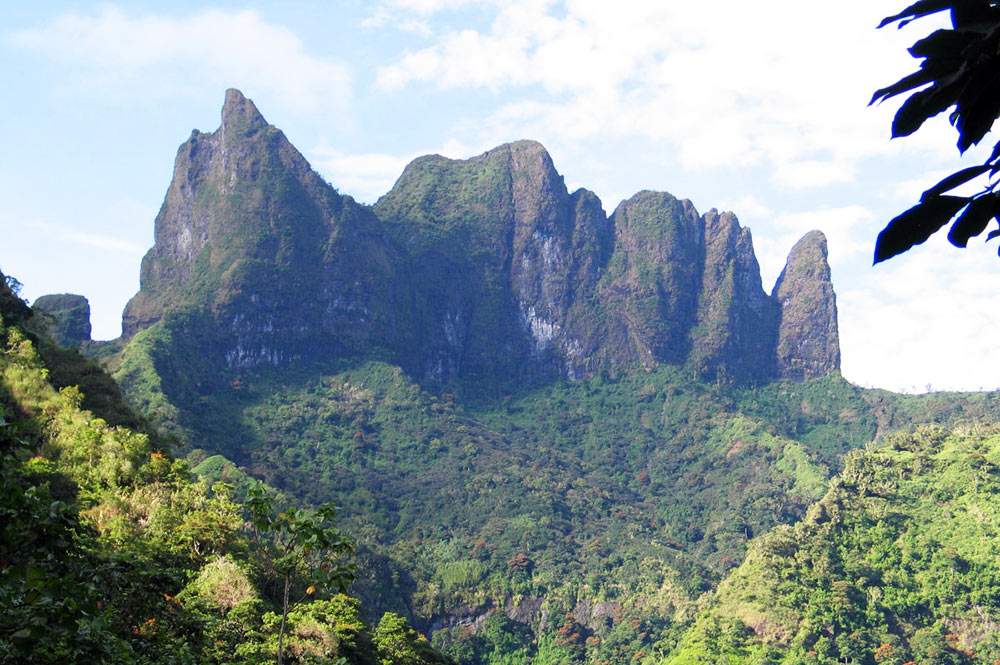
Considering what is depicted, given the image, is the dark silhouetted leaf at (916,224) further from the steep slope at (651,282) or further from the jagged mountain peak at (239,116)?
the steep slope at (651,282)

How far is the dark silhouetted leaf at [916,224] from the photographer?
4.35 feet

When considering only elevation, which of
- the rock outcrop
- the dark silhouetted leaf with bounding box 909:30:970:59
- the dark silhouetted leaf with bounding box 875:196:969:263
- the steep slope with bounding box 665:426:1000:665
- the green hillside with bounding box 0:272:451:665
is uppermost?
the rock outcrop

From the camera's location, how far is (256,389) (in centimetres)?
7850

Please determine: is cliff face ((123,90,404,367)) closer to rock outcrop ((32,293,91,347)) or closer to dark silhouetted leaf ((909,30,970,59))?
rock outcrop ((32,293,91,347))

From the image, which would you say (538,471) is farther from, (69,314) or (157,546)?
(157,546)

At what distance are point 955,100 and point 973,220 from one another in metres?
0.20

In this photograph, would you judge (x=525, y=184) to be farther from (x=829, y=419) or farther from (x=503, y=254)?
(x=829, y=419)

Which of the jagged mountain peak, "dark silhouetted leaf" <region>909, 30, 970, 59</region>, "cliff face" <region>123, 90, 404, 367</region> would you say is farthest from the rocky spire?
"dark silhouetted leaf" <region>909, 30, 970, 59</region>

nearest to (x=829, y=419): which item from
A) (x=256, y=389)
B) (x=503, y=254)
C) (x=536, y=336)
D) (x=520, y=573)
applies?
(x=536, y=336)

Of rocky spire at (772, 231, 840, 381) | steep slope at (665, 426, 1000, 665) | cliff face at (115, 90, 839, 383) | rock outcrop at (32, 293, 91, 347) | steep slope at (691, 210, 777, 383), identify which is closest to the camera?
steep slope at (665, 426, 1000, 665)

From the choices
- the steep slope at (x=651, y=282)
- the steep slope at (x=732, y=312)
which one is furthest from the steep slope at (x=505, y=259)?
the steep slope at (x=732, y=312)

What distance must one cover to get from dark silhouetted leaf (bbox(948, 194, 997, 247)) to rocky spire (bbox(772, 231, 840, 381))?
107 metres

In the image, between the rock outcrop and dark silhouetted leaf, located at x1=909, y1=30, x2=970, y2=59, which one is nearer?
dark silhouetted leaf, located at x1=909, y1=30, x2=970, y2=59

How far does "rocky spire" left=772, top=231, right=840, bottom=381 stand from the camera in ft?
336
